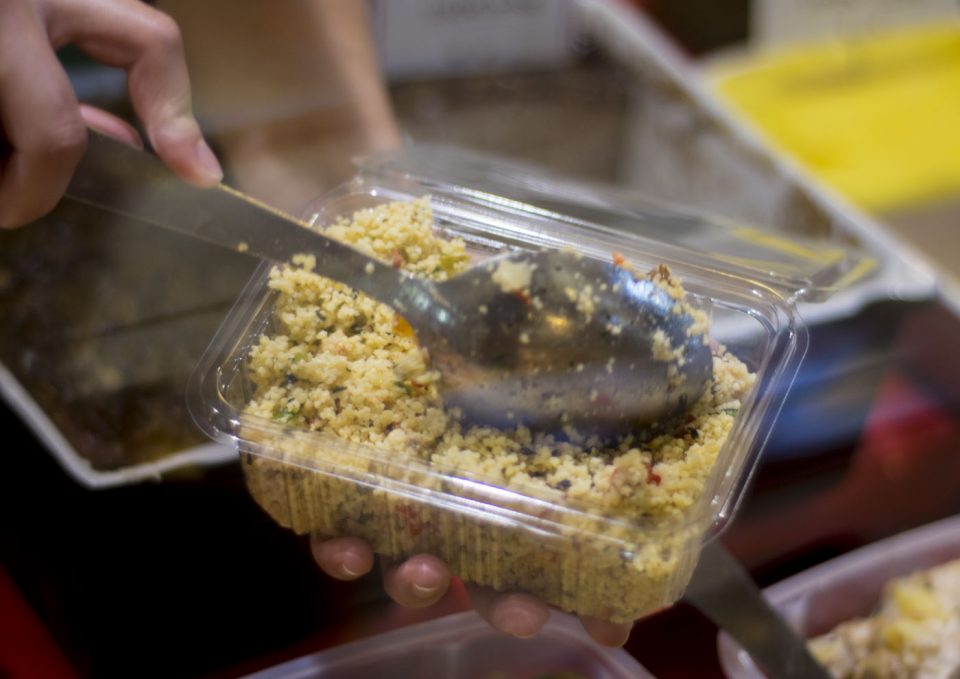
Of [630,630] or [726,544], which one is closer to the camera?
[630,630]

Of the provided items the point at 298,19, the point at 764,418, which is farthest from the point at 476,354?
the point at 298,19

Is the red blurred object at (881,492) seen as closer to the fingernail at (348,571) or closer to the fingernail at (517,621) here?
Result: the fingernail at (517,621)

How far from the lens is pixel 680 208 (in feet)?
4.31

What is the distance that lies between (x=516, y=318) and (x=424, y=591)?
27cm

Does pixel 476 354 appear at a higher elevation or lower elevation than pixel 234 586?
higher

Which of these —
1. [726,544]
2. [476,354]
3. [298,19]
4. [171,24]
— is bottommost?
[726,544]

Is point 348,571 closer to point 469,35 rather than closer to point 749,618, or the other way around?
point 749,618

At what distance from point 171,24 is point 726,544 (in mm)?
829

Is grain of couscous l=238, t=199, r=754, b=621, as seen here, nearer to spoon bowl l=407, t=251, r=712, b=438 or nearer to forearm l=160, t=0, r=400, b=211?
spoon bowl l=407, t=251, r=712, b=438

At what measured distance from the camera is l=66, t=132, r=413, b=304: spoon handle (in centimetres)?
77

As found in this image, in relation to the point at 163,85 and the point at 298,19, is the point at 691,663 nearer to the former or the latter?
the point at 163,85

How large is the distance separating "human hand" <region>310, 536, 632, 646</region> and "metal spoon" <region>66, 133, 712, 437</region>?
150 mm

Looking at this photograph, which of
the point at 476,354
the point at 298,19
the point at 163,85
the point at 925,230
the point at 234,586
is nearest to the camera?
the point at 476,354

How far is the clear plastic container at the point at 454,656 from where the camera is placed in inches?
36.0
